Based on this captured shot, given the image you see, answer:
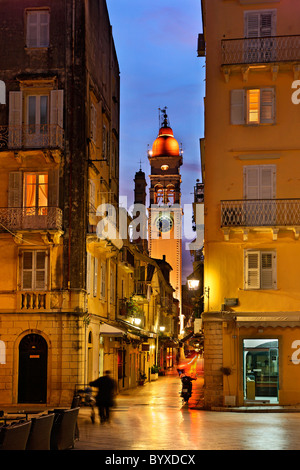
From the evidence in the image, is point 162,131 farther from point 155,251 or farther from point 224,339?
point 224,339

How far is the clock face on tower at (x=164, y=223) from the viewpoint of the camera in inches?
4368

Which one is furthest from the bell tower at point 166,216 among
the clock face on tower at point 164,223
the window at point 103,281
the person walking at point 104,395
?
the person walking at point 104,395

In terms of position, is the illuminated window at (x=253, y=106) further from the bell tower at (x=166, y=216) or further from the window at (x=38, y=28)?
the bell tower at (x=166, y=216)

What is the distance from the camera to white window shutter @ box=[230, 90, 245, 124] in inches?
1240

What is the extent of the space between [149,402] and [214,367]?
5.70 meters

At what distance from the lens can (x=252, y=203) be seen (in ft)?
101

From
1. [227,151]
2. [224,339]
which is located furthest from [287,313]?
[227,151]

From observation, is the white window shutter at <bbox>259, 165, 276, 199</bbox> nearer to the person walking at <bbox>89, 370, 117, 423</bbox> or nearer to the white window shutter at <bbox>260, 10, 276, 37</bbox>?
the white window shutter at <bbox>260, 10, 276, 37</bbox>

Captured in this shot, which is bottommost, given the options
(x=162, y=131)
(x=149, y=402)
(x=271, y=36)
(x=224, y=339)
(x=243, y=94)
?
(x=149, y=402)

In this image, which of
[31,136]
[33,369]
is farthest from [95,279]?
[31,136]

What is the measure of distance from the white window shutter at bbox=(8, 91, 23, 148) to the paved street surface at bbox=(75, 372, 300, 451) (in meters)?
12.1

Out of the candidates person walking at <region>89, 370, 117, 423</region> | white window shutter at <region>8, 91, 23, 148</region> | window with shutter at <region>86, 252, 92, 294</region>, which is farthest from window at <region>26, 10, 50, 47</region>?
person walking at <region>89, 370, 117, 423</region>
